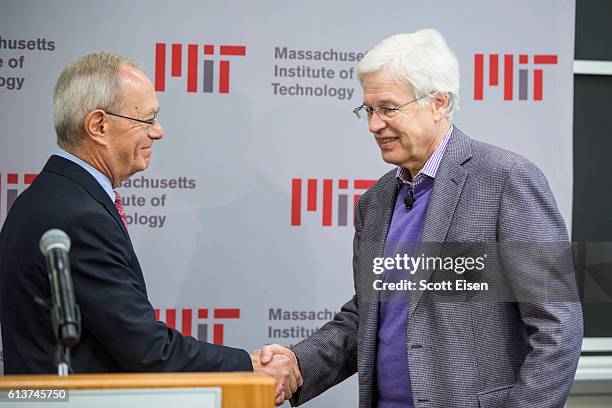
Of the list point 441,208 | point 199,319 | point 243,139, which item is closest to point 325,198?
point 243,139

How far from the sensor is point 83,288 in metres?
2.17

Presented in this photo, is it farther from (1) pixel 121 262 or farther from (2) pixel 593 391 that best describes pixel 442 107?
(2) pixel 593 391

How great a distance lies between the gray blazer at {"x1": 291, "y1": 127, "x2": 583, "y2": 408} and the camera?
221cm

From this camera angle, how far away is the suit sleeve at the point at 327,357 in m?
2.85

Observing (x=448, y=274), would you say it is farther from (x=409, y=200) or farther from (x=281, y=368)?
(x=281, y=368)

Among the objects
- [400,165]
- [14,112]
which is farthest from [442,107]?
[14,112]

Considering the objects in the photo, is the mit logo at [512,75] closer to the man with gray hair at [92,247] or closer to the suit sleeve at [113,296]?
the man with gray hair at [92,247]

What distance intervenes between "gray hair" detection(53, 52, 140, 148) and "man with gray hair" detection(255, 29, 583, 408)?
0.76 meters

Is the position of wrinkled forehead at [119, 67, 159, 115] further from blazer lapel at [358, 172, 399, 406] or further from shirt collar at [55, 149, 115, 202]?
blazer lapel at [358, 172, 399, 406]

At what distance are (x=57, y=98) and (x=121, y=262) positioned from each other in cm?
56

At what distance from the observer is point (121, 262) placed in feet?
7.37

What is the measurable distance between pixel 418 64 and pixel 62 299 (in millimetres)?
1405

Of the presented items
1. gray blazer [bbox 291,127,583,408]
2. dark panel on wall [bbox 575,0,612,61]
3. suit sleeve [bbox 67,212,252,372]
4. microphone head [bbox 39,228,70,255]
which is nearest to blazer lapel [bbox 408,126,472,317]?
gray blazer [bbox 291,127,583,408]

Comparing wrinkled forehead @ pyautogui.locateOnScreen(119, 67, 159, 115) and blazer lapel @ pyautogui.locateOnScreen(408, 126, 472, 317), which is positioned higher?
wrinkled forehead @ pyautogui.locateOnScreen(119, 67, 159, 115)
